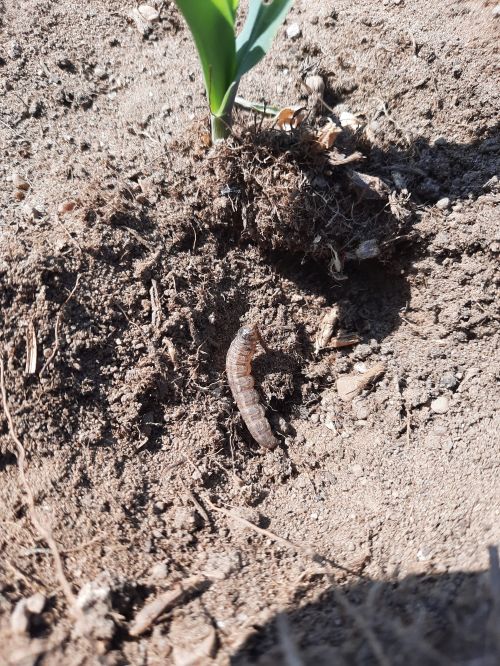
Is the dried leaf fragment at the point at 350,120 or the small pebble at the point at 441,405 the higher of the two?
the dried leaf fragment at the point at 350,120

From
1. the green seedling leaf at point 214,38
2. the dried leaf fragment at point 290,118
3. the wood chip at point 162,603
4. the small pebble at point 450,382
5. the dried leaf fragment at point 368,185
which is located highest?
the green seedling leaf at point 214,38

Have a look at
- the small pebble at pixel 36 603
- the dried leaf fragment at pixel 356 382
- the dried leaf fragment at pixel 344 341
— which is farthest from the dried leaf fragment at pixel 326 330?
the small pebble at pixel 36 603

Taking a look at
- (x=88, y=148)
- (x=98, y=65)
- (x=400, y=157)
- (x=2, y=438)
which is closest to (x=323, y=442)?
(x=2, y=438)

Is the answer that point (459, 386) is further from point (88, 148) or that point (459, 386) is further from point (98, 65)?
point (98, 65)

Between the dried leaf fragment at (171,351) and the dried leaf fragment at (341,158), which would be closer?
the dried leaf fragment at (171,351)

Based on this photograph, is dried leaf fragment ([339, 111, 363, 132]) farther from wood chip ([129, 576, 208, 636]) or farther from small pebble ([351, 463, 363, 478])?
wood chip ([129, 576, 208, 636])

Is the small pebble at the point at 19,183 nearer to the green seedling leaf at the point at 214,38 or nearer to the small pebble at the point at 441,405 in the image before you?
the green seedling leaf at the point at 214,38
